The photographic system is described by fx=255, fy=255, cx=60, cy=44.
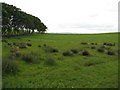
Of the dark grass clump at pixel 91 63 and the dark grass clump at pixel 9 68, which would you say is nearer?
the dark grass clump at pixel 9 68

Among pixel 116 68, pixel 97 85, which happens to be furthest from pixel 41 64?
pixel 97 85

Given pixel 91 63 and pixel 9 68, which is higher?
pixel 9 68

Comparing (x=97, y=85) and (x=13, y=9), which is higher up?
(x=13, y=9)

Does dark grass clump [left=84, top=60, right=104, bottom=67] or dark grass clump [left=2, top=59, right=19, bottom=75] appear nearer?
dark grass clump [left=2, top=59, right=19, bottom=75]

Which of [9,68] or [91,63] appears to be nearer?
[9,68]

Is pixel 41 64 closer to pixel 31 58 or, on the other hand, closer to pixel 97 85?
pixel 31 58

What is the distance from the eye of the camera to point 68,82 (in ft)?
57.6

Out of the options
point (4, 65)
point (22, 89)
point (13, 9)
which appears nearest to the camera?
point (22, 89)

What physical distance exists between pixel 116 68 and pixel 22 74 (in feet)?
29.1

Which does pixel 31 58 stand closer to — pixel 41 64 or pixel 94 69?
pixel 41 64

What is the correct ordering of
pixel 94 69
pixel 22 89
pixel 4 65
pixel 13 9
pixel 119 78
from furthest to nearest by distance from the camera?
pixel 13 9
pixel 94 69
pixel 4 65
pixel 119 78
pixel 22 89

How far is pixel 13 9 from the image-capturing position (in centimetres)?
7594

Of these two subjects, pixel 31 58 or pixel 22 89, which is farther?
pixel 31 58

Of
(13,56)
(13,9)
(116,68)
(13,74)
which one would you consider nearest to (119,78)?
(116,68)
